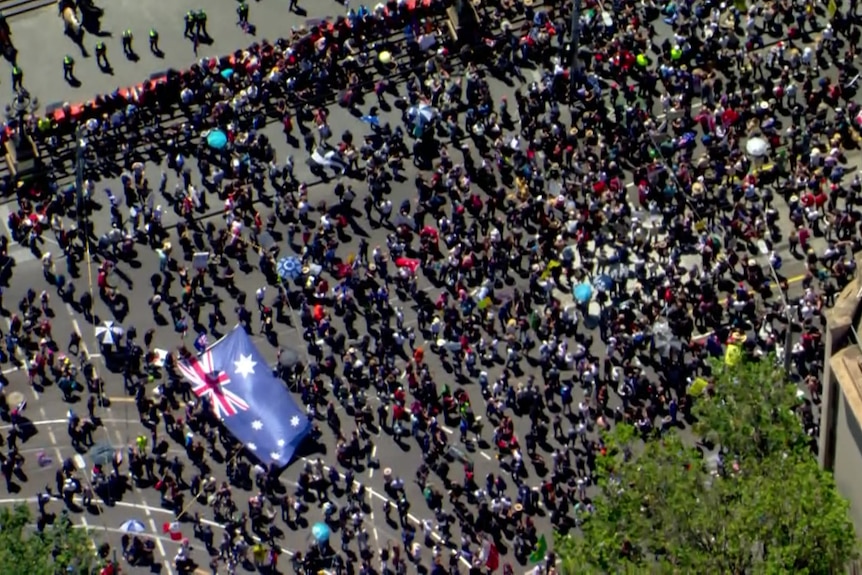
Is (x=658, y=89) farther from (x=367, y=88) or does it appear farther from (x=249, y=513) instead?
(x=249, y=513)

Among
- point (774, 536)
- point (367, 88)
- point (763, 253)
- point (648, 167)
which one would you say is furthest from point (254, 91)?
point (774, 536)

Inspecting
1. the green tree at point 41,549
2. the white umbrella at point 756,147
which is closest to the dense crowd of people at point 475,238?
the white umbrella at point 756,147

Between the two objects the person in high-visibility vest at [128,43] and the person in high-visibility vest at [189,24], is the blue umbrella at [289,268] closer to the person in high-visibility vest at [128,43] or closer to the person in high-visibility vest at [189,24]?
the person in high-visibility vest at [189,24]

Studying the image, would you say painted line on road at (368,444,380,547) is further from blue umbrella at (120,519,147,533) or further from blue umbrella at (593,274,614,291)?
blue umbrella at (593,274,614,291)

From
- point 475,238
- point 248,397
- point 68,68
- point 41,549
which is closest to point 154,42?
point 68,68

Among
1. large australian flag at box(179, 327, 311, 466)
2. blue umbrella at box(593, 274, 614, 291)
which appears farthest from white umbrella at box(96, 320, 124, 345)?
blue umbrella at box(593, 274, 614, 291)

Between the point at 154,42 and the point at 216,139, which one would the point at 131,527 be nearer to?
the point at 216,139
